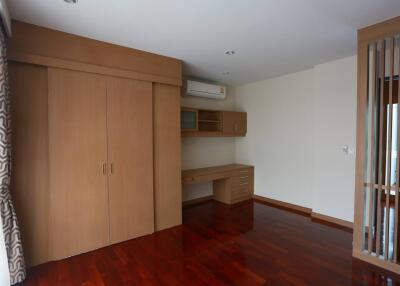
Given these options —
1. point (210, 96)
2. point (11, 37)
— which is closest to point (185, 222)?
point (210, 96)

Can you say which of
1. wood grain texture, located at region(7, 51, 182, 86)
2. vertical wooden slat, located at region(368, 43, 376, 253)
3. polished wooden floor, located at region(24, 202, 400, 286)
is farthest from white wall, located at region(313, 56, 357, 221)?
wood grain texture, located at region(7, 51, 182, 86)

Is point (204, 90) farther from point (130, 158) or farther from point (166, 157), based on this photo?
point (130, 158)

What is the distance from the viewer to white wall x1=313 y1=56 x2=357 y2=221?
3365mm

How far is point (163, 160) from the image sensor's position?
3354 millimetres

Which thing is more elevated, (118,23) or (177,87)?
(118,23)

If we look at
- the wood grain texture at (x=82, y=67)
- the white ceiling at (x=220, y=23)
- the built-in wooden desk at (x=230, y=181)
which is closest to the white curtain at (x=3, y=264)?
the wood grain texture at (x=82, y=67)

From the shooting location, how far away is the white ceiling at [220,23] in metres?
2.00

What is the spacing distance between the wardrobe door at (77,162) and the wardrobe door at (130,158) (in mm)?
100

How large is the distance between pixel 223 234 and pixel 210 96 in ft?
8.80

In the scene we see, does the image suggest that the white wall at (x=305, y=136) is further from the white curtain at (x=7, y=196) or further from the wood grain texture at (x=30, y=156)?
the white curtain at (x=7, y=196)

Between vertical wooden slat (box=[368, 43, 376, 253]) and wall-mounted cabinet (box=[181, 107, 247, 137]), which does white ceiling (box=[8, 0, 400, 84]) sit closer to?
vertical wooden slat (box=[368, 43, 376, 253])

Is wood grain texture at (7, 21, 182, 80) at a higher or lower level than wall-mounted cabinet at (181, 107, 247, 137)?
higher

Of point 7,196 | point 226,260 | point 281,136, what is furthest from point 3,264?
point 281,136

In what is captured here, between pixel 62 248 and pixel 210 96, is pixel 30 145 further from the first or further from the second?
pixel 210 96
